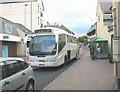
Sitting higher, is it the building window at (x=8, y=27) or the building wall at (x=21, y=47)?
the building window at (x=8, y=27)

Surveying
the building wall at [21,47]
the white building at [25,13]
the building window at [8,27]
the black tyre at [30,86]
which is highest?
the white building at [25,13]

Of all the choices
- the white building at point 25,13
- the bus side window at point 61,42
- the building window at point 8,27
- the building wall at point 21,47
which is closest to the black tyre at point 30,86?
the bus side window at point 61,42

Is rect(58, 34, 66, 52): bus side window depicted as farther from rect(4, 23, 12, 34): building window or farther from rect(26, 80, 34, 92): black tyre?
rect(4, 23, 12, 34): building window

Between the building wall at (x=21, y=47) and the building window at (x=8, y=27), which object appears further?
the building wall at (x=21, y=47)

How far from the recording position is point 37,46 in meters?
19.0

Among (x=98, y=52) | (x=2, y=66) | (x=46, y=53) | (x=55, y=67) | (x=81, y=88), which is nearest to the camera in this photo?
(x=2, y=66)

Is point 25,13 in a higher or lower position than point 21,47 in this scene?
higher

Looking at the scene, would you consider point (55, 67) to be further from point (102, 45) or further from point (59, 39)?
point (102, 45)

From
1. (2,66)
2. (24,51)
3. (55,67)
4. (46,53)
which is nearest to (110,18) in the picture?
(2,66)

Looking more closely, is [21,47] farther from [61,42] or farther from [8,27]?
[61,42]

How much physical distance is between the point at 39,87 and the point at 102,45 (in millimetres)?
20802

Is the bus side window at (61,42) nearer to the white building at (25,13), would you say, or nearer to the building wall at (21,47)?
the building wall at (21,47)

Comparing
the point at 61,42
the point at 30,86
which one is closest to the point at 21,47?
the point at 61,42

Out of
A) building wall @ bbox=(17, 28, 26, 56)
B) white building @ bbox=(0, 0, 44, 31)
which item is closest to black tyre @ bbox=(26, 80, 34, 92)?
building wall @ bbox=(17, 28, 26, 56)
